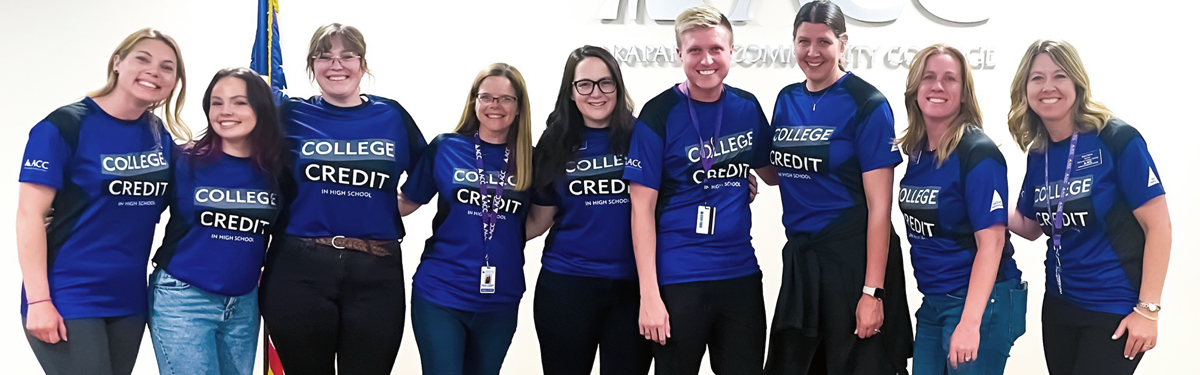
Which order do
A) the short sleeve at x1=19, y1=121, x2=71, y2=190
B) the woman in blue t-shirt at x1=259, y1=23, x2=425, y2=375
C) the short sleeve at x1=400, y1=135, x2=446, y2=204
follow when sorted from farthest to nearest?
the short sleeve at x1=400, y1=135, x2=446, y2=204 < the woman in blue t-shirt at x1=259, y1=23, x2=425, y2=375 < the short sleeve at x1=19, y1=121, x2=71, y2=190

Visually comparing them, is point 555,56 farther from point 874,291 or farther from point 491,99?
point 874,291

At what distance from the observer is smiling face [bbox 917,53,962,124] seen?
262 centimetres

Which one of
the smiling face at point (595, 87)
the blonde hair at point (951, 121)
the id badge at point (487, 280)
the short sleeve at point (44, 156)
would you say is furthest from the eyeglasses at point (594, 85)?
the short sleeve at point (44, 156)

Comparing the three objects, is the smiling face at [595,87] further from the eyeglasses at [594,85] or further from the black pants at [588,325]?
the black pants at [588,325]

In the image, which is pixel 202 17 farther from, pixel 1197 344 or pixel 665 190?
pixel 1197 344

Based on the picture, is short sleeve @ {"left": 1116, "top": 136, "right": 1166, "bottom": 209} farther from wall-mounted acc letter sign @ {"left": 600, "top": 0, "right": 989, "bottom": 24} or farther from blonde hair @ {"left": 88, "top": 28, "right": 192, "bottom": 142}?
blonde hair @ {"left": 88, "top": 28, "right": 192, "bottom": 142}

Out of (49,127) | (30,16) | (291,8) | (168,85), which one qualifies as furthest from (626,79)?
(30,16)

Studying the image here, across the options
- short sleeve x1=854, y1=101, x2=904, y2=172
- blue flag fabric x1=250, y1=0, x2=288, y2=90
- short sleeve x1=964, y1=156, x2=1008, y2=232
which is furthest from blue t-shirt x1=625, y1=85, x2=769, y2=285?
blue flag fabric x1=250, y1=0, x2=288, y2=90

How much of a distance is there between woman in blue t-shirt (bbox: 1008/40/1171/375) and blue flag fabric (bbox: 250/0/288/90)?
2.83m

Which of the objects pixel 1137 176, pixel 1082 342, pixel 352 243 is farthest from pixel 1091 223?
pixel 352 243

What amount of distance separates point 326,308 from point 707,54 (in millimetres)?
1460

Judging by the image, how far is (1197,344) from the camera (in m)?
4.05

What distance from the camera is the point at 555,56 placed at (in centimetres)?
404

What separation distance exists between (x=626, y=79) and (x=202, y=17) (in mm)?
2178
